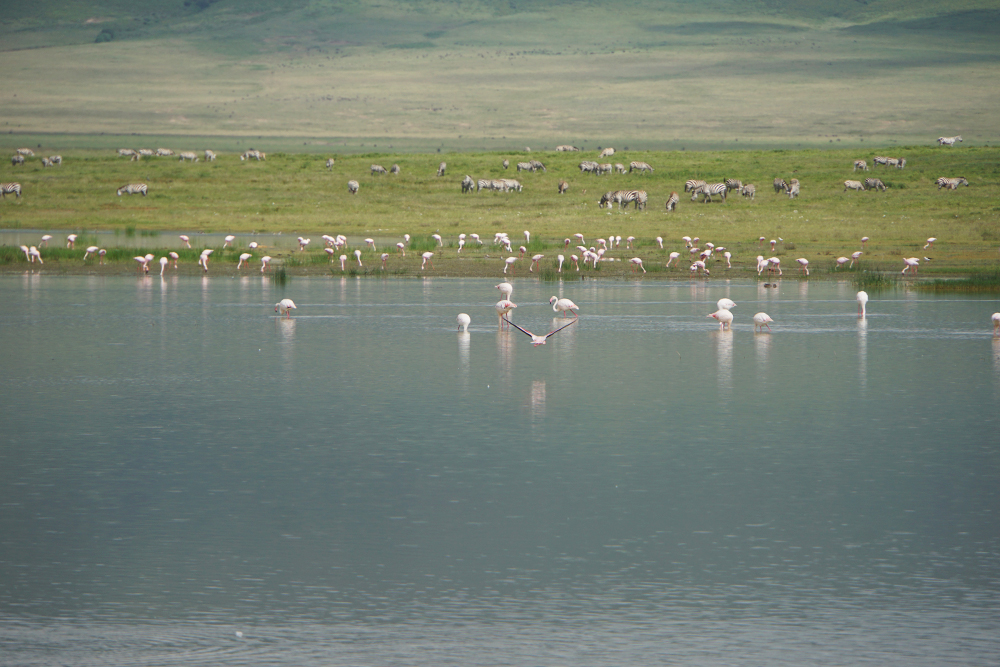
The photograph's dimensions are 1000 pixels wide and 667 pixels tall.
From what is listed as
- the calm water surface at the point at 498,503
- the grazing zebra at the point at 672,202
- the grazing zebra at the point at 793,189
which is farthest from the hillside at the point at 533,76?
the calm water surface at the point at 498,503

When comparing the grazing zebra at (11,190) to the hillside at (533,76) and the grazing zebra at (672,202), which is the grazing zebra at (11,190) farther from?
the hillside at (533,76)

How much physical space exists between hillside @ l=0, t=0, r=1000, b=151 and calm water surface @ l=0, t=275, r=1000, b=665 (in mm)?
80575

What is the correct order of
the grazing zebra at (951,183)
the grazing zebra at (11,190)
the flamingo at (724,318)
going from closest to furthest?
the flamingo at (724,318) → the grazing zebra at (951,183) → the grazing zebra at (11,190)

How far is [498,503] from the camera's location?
9.11 meters

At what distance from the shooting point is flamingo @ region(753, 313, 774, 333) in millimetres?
19594

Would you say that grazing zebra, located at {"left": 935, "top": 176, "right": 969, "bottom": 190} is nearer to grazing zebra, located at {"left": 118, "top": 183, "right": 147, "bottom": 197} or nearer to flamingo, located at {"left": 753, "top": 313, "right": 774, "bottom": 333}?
grazing zebra, located at {"left": 118, "top": 183, "right": 147, "bottom": 197}

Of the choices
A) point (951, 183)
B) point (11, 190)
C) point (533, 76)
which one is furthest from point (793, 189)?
point (533, 76)

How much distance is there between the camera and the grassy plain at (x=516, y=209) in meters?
34.4

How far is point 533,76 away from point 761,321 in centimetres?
12232

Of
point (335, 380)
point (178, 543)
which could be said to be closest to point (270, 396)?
point (335, 380)

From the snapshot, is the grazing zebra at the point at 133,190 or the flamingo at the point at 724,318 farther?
the grazing zebra at the point at 133,190

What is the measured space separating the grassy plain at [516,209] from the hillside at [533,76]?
3772 cm

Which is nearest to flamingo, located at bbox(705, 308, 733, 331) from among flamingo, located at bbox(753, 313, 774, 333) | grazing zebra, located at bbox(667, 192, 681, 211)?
flamingo, located at bbox(753, 313, 774, 333)

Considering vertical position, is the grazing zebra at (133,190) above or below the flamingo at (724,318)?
above
